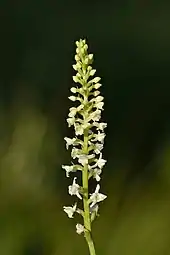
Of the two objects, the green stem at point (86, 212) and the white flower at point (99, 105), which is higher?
the white flower at point (99, 105)

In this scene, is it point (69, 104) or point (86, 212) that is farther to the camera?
point (69, 104)

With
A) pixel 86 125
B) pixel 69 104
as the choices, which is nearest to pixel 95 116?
pixel 86 125

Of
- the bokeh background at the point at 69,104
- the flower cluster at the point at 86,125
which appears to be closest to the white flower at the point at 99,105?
the flower cluster at the point at 86,125

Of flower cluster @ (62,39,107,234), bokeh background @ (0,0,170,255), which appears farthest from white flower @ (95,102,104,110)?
bokeh background @ (0,0,170,255)

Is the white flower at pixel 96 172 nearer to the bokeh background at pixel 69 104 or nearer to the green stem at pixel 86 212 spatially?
the green stem at pixel 86 212

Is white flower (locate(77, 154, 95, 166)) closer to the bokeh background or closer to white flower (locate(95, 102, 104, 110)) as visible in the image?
white flower (locate(95, 102, 104, 110))

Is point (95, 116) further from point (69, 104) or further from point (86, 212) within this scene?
point (69, 104)

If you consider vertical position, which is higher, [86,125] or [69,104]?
[69,104]
